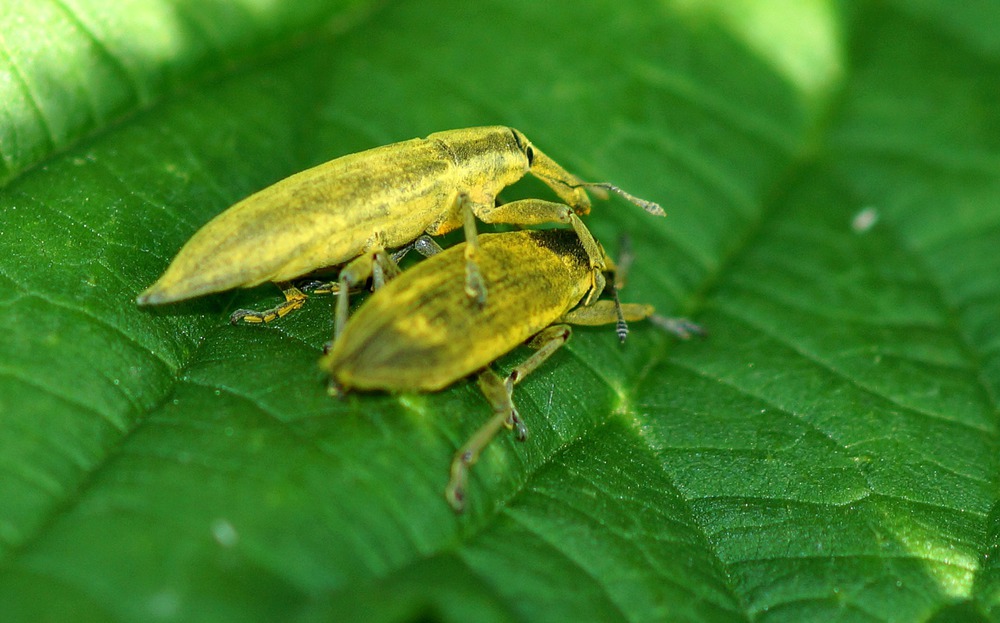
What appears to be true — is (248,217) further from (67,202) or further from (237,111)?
(237,111)

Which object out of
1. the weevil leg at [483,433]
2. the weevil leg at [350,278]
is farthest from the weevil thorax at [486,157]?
the weevil leg at [483,433]

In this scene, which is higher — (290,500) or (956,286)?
(956,286)

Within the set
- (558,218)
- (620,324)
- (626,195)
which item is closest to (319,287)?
(558,218)

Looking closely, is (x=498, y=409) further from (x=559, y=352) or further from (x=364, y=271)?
(x=364, y=271)

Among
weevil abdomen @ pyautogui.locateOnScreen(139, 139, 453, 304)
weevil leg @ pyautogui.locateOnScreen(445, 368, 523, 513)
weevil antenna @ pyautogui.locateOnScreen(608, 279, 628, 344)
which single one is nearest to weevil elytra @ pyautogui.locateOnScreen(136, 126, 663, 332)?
weevil abdomen @ pyautogui.locateOnScreen(139, 139, 453, 304)

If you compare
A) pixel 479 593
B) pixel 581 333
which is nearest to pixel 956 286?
pixel 581 333
